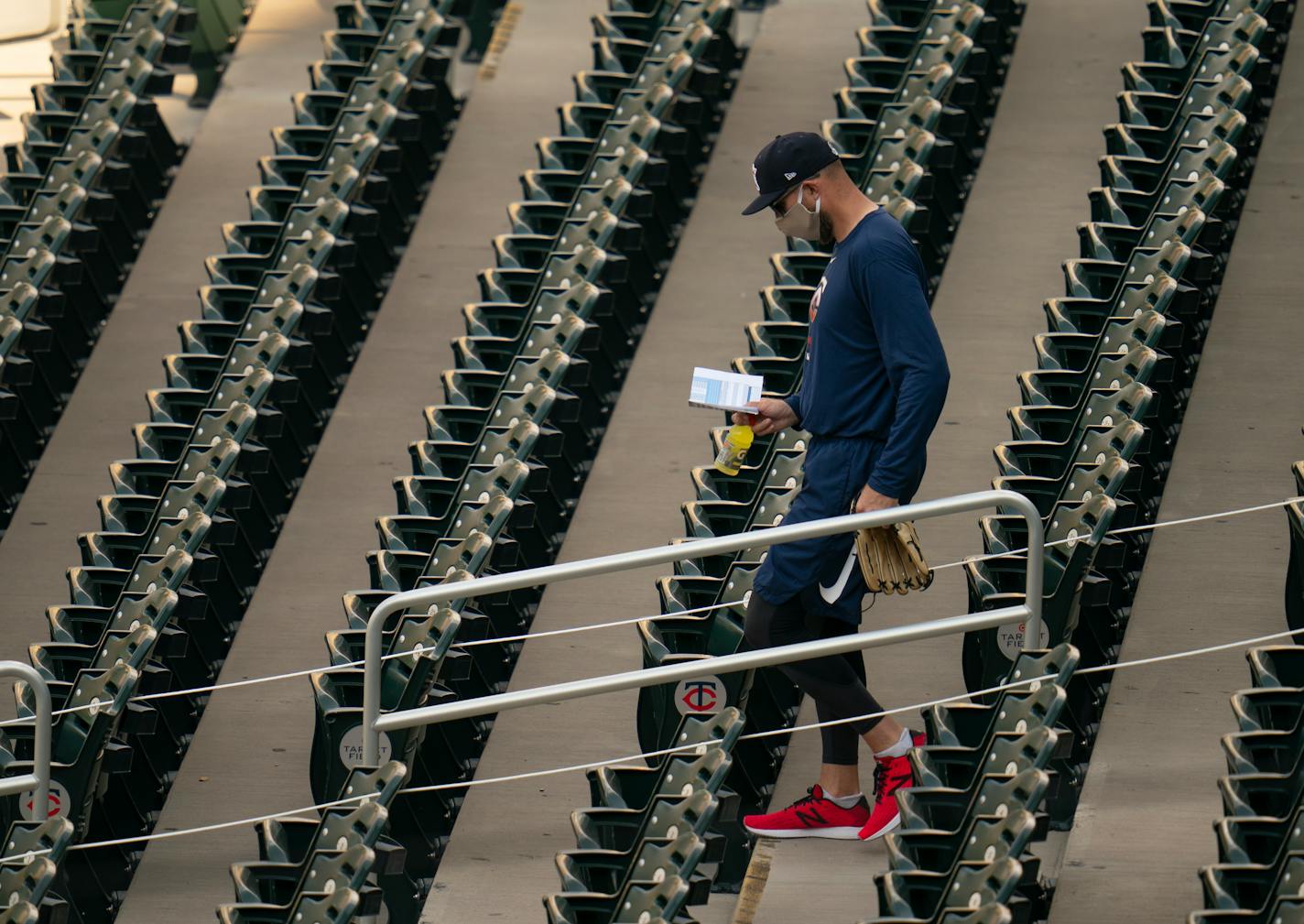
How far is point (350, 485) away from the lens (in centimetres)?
571

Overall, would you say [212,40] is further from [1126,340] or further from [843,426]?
[843,426]

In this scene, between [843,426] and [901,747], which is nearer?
[843,426]

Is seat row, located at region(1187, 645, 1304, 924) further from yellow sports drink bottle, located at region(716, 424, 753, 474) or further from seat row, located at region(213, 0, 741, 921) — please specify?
seat row, located at region(213, 0, 741, 921)

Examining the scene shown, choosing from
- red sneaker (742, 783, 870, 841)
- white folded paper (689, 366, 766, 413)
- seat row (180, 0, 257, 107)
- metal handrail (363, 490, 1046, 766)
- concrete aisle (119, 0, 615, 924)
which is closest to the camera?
metal handrail (363, 490, 1046, 766)

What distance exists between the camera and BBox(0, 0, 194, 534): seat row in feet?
19.0

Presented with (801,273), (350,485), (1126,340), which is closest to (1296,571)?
(1126,340)

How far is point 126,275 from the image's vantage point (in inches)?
256

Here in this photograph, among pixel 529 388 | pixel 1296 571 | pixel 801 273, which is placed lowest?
pixel 1296 571

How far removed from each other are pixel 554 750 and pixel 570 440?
0.93 metres

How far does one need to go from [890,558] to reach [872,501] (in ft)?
0.40

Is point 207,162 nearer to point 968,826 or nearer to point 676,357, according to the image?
point 676,357

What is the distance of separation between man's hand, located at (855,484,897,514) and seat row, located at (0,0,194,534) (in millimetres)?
2379

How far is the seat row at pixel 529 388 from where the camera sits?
4570mm

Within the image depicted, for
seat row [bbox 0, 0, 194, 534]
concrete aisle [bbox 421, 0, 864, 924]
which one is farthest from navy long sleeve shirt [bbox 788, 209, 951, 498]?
seat row [bbox 0, 0, 194, 534]
